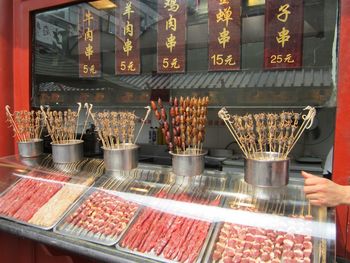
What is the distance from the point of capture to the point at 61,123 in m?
2.61

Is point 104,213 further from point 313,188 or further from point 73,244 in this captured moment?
point 313,188

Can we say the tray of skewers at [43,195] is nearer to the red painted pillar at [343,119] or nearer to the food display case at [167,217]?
the food display case at [167,217]

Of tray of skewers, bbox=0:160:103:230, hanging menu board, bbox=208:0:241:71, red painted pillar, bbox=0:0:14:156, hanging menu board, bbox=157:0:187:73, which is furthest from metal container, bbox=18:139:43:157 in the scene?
hanging menu board, bbox=208:0:241:71

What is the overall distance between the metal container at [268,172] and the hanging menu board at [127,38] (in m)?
1.48

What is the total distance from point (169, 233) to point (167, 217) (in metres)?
0.12

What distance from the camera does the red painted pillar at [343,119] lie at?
6.11 feet

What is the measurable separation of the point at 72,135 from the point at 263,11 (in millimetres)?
1947

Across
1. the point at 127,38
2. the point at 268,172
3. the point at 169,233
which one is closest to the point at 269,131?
the point at 268,172

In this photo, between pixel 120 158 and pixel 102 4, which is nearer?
pixel 120 158

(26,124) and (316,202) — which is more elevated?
(26,124)

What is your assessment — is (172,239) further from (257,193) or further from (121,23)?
(121,23)

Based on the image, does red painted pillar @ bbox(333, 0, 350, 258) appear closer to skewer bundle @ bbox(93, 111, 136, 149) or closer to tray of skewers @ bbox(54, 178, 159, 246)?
tray of skewers @ bbox(54, 178, 159, 246)

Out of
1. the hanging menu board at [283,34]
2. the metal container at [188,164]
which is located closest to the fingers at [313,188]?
the metal container at [188,164]

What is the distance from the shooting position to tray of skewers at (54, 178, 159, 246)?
1.86 m
